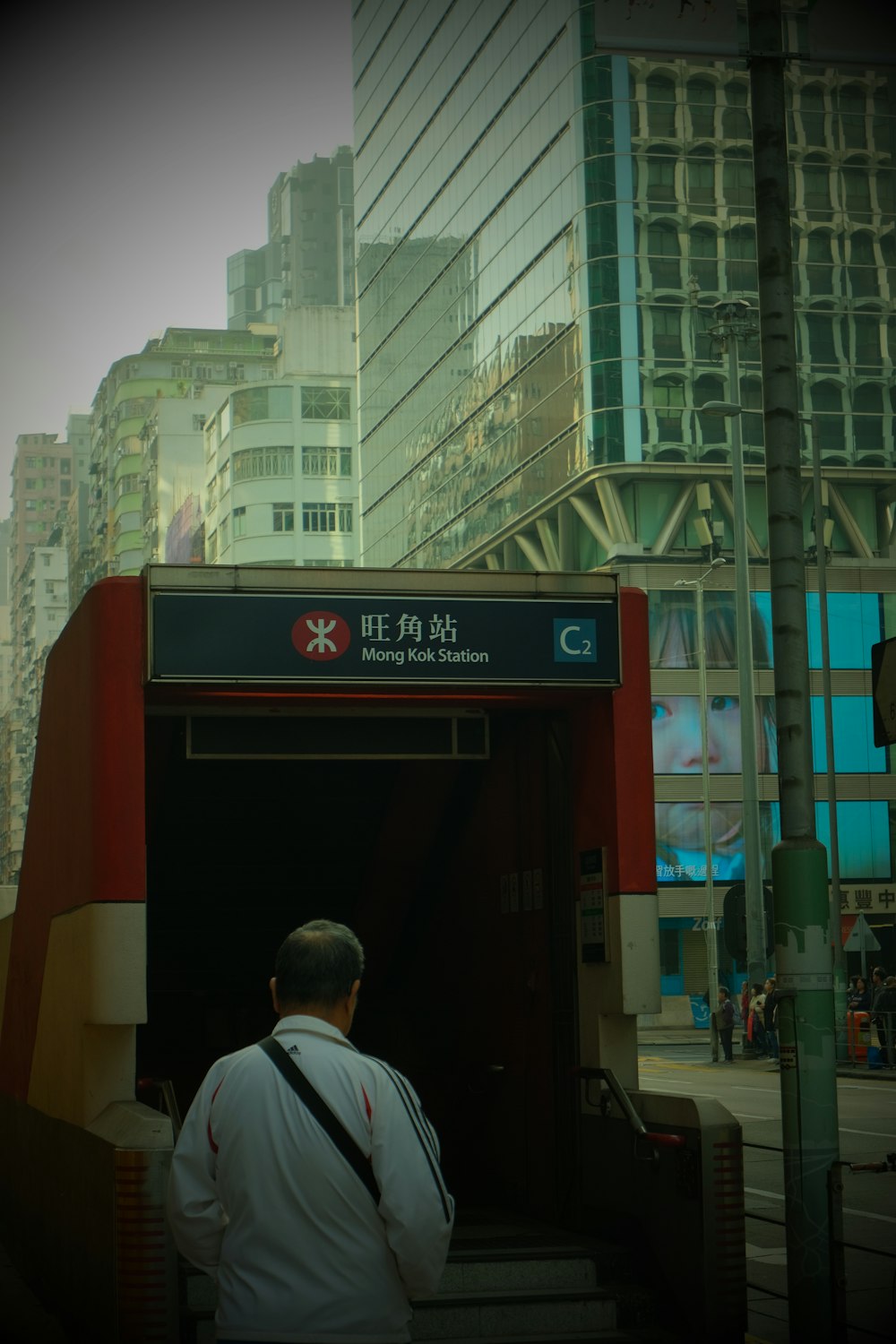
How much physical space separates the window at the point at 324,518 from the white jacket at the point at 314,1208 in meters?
105

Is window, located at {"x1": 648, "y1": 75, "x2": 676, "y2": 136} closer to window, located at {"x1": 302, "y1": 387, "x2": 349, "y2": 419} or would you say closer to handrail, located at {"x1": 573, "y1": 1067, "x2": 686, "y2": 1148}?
window, located at {"x1": 302, "y1": 387, "x2": 349, "y2": 419}

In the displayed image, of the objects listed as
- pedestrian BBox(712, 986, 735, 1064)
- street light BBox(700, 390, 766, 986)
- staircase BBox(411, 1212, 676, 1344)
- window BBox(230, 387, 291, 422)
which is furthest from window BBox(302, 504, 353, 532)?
staircase BBox(411, 1212, 676, 1344)

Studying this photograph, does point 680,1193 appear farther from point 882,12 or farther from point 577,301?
point 577,301

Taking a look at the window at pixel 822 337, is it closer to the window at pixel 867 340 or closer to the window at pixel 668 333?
the window at pixel 867 340

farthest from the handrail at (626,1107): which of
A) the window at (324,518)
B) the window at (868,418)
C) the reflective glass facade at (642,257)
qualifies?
the window at (324,518)

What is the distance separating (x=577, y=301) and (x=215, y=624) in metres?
54.8

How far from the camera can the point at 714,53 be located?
27.7ft

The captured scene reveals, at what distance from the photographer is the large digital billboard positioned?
197ft

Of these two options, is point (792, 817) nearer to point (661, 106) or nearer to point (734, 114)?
point (661, 106)

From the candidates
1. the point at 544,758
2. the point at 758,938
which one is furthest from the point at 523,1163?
the point at 758,938

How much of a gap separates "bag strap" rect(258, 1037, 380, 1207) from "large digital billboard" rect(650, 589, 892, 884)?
5573 cm

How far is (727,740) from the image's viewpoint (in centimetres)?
6084

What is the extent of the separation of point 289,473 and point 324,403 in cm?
547

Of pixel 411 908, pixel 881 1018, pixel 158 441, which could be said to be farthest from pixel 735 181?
pixel 158 441
